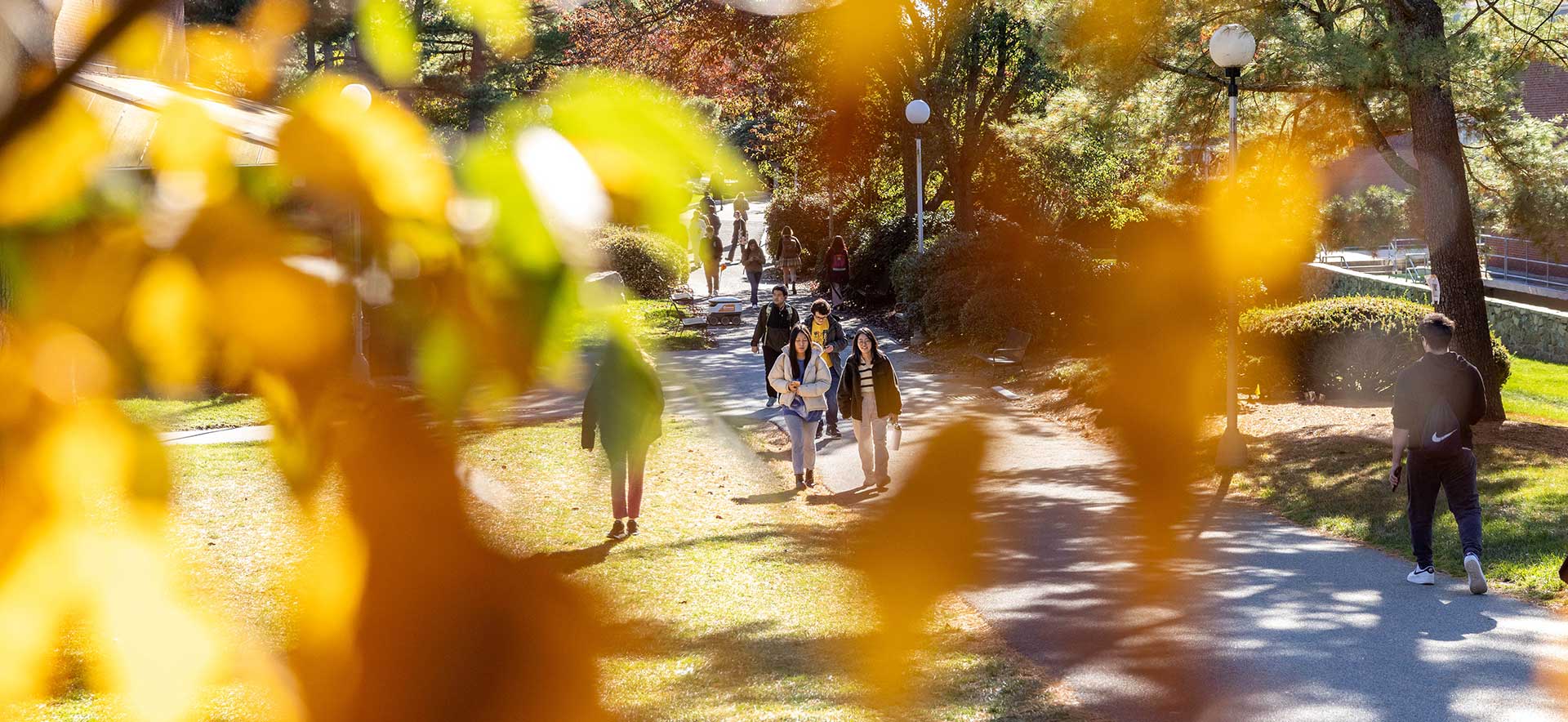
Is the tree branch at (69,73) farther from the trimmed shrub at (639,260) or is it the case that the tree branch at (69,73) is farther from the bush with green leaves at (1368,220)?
the bush with green leaves at (1368,220)

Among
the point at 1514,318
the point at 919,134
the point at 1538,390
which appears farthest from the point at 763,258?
the point at 1538,390

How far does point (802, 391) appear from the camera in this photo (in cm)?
1173

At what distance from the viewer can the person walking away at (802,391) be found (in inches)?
462

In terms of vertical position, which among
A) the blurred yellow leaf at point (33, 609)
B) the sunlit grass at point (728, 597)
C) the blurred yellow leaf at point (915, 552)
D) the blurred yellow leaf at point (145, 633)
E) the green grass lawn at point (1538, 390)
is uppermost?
the blurred yellow leaf at point (33, 609)

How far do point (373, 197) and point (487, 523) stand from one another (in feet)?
40.2

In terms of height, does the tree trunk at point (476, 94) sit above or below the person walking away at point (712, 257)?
above

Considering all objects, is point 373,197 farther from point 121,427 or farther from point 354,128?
point 121,427

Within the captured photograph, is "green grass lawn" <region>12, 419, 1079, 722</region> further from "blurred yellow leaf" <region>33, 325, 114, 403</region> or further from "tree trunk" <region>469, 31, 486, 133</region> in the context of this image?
"tree trunk" <region>469, 31, 486, 133</region>

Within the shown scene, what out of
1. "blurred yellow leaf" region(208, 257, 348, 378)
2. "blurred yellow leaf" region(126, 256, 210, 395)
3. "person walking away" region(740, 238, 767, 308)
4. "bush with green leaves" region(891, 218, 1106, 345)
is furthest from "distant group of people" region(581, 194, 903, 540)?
"person walking away" region(740, 238, 767, 308)

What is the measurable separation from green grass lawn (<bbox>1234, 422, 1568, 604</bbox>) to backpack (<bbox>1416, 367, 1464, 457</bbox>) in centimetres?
87

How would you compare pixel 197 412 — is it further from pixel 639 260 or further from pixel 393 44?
pixel 639 260

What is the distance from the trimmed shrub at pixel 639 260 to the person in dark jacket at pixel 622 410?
18.7m

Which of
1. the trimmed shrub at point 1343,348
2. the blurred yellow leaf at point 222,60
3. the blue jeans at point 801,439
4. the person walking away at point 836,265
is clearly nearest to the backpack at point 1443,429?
the blue jeans at point 801,439

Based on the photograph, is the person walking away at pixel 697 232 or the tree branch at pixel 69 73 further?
the person walking away at pixel 697 232
